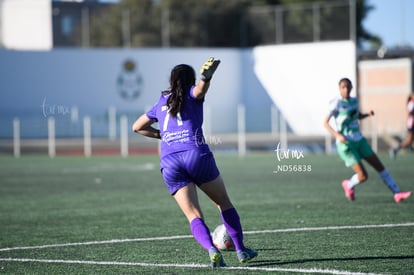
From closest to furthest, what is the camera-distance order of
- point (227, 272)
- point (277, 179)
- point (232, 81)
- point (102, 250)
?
point (227, 272) < point (102, 250) < point (277, 179) < point (232, 81)

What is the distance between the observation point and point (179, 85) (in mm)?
8102

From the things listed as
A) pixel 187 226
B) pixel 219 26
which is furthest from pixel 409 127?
pixel 219 26

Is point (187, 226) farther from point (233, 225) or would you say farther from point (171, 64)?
point (171, 64)

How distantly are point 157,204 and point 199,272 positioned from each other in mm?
7391

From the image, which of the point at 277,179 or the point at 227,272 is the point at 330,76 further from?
the point at 227,272

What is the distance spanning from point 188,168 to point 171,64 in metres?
37.1

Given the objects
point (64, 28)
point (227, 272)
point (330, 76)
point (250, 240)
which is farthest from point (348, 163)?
point (64, 28)

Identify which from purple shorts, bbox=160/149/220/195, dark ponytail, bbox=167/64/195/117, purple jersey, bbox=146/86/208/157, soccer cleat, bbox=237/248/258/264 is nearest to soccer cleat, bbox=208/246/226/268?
soccer cleat, bbox=237/248/258/264

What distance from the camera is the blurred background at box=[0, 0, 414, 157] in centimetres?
3919

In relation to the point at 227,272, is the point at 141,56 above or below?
above

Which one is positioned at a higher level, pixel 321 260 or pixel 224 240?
pixel 224 240

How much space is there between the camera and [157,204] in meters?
15.4

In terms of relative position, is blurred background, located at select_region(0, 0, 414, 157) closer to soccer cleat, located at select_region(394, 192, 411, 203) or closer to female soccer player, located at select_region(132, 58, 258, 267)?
soccer cleat, located at select_region(394, 192, 411, 203)

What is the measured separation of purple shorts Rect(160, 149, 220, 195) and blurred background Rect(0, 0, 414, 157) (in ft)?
91.3
